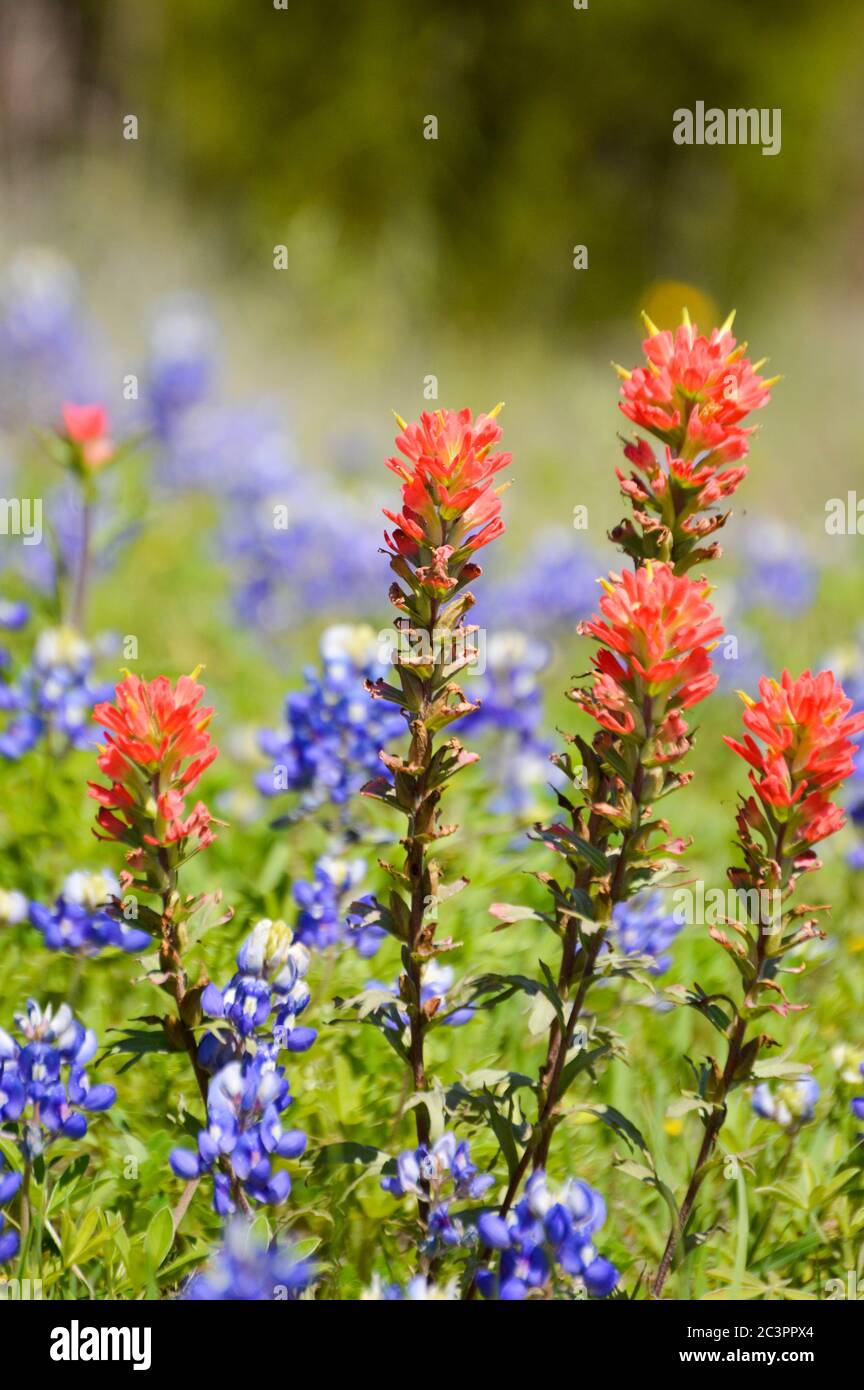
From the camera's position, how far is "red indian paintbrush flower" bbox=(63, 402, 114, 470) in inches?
98.9

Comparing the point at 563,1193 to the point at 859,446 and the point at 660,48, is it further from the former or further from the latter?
the point at 660,48

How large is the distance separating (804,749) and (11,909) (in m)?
1.24

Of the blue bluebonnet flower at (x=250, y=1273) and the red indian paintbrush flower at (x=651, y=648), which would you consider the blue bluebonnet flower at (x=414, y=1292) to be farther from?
the red indian paintbrush flower at (x=651, y=648)

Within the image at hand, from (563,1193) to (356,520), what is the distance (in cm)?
371

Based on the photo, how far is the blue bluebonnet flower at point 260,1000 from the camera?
1.44 meters

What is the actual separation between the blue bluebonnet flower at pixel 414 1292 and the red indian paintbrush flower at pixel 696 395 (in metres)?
0.87

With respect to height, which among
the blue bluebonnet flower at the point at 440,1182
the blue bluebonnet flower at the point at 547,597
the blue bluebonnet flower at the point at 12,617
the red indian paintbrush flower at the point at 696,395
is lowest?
the blue bluebonnet flower at the point at 440,1182

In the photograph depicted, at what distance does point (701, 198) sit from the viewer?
1254 cm

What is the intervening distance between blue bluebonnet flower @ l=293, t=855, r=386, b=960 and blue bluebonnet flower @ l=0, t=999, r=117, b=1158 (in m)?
0.40

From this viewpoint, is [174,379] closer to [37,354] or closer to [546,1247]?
[37,354]

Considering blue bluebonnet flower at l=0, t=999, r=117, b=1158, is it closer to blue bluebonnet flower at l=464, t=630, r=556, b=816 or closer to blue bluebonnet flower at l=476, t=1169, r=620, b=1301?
blue bluebonnet flower at l=476, t=1169, r=620, b=1301

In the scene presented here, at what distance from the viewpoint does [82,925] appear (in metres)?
1.83

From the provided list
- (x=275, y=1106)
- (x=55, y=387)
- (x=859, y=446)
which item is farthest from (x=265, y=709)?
(x=859, y=446)

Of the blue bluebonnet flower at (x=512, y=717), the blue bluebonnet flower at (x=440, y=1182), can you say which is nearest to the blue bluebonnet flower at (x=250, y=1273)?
the blue bluebonnet flower at (x=440, y=1182)
